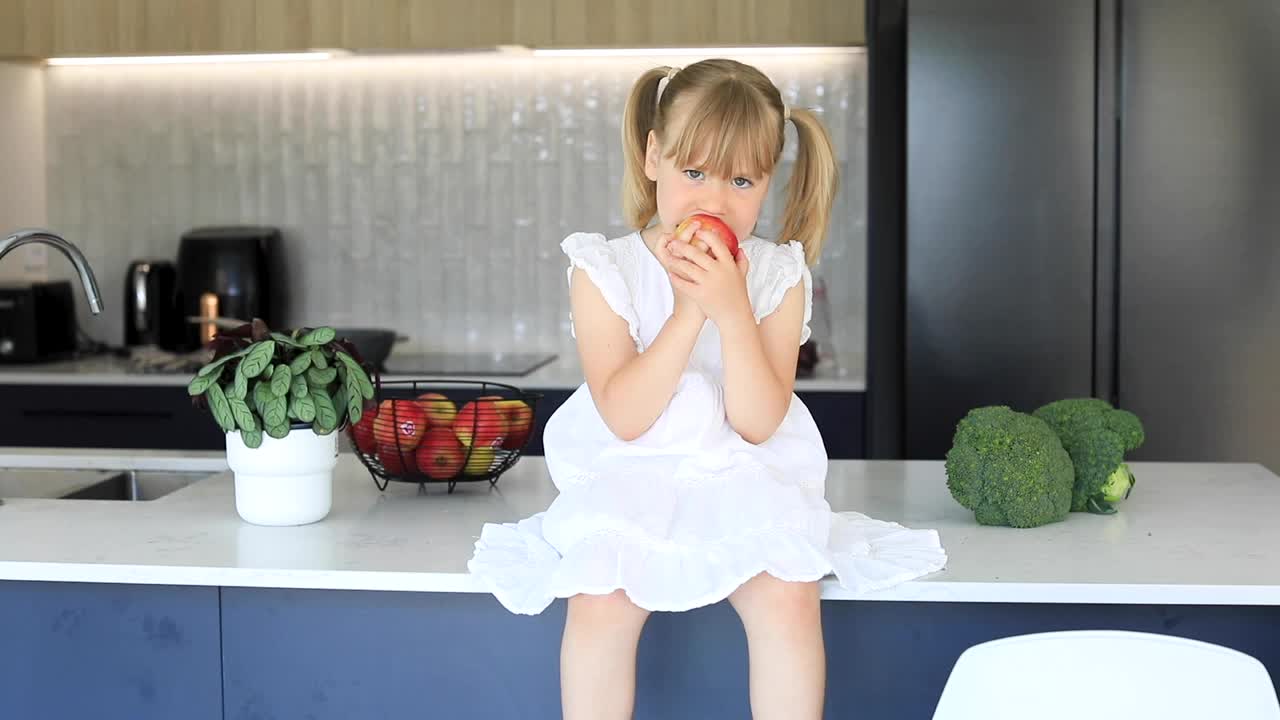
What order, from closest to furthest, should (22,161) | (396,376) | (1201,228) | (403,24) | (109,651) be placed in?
(109,651)
(1201,228)
(396,376)
(403,24)
(22,161)

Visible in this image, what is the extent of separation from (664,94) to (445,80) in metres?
2.30

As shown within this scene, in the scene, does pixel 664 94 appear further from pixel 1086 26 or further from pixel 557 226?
pixel 557 226

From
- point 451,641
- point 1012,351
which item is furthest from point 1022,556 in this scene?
point 1012,351

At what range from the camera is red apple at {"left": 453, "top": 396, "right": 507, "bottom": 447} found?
162 centimetres

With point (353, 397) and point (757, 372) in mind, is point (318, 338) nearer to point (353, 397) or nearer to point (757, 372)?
point (353, 397)

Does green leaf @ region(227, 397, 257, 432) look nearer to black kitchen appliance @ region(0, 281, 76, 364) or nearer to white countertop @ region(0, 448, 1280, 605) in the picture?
white countertop @ region(0, 448, 1280, 605)

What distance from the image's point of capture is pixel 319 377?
1451 mm

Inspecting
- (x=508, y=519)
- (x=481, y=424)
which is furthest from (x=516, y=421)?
(x=508, y=519)

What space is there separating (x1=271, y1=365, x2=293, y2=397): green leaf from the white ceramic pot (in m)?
0.05

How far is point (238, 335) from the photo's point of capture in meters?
1.50

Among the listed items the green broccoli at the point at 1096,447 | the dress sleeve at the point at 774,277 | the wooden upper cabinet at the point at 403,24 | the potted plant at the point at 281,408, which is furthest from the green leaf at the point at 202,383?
the wooden upper cabinet at the point at 403,24

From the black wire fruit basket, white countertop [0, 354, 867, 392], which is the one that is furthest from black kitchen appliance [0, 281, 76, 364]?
the black wire fruit basket

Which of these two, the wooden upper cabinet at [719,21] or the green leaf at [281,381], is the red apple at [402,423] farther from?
the wooden upper cabinet at [719,21]

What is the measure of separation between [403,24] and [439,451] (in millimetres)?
1965
